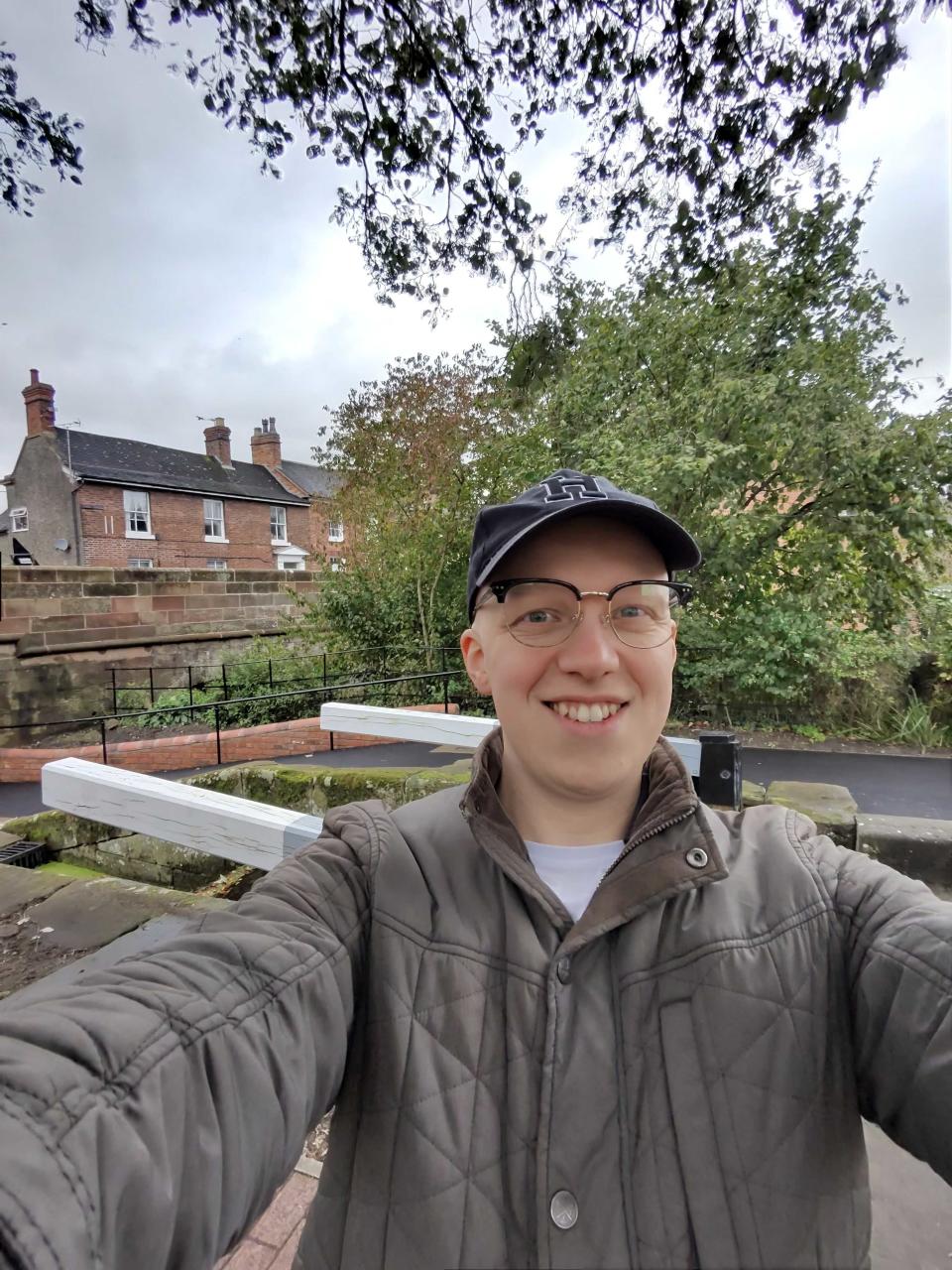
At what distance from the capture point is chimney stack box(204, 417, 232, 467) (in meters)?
21.1

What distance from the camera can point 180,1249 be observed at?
61 centimetres

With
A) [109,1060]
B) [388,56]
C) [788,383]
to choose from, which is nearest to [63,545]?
[388,56]

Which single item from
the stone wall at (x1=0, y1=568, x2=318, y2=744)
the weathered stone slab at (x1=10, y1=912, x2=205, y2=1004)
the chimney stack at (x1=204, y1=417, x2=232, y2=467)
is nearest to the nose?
the weathered stone slab at (x1=10, y1=912, x2=205, y2=1004)

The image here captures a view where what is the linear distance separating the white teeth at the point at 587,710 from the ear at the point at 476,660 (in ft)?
0.58

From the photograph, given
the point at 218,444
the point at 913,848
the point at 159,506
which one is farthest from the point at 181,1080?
the point at 218,444

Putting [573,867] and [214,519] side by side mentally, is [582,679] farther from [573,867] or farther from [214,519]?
[214,519]

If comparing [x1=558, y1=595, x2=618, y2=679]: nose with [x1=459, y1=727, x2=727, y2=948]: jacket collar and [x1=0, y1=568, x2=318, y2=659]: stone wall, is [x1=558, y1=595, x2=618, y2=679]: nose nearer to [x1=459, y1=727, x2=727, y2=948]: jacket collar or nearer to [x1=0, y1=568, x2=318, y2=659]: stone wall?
[x1=459, y1=727, x2=727, y2=948]: jacket collar

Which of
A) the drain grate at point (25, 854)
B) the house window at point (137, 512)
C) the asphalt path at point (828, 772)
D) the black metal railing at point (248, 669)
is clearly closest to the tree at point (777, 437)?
the asphalt path at point (828, 772)

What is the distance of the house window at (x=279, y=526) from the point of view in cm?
2042

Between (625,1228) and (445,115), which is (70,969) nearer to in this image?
(625,1228)

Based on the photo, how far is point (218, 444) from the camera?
21.5 m

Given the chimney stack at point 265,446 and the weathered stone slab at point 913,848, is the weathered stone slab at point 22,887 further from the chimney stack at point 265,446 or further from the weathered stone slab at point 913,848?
the chimney stack at point 265,446

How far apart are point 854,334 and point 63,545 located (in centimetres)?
1335

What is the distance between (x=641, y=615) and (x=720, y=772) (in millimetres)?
2041
